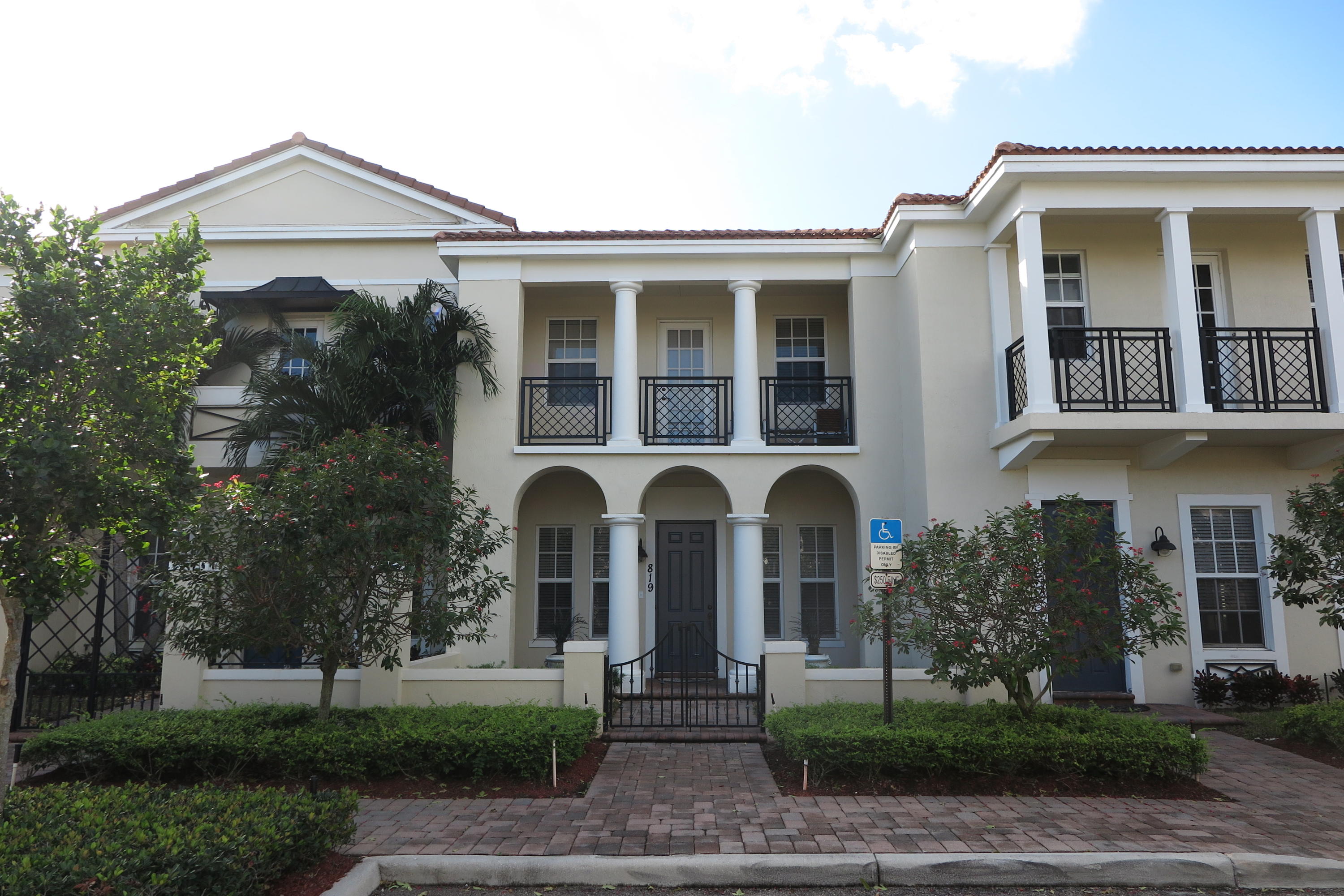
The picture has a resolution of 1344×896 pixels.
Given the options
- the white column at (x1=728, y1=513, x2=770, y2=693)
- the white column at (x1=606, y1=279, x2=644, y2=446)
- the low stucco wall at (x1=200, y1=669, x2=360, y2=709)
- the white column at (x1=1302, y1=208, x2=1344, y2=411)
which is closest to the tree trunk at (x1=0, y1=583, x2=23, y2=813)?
the low stucco wall at (x1=200, y1=669, x2=360, y2=709)

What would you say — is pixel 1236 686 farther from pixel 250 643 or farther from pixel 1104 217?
pixel 250 643

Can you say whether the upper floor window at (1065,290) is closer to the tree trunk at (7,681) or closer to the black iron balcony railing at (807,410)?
the black iron balcony railing at (807,410)

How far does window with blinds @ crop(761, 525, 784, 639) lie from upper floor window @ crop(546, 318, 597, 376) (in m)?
4.01

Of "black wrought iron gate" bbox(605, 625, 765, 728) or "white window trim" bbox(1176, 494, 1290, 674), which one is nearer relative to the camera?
"black wrought iron gate" bbox(605, 625, 765, 728)

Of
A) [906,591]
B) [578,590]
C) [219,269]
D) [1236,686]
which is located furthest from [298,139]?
[1236,686]

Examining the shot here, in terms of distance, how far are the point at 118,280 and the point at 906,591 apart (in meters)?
6.93

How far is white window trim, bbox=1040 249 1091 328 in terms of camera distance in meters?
12.1

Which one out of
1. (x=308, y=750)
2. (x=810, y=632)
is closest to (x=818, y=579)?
(x=810, y=632)

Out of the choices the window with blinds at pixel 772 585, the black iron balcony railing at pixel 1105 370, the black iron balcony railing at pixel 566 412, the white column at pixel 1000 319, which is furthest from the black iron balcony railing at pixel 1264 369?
the black iron balcony railing at pixel 566 412

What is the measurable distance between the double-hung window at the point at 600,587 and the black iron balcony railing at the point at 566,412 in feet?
5.27

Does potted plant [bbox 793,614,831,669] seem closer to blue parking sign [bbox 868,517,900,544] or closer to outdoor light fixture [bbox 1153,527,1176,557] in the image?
outdoor light fixture [bbox 1153,527,1176,557]

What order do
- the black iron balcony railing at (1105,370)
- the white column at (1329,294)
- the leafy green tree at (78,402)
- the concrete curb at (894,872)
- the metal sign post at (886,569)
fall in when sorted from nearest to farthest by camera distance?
the leafy green tree at (78,402)
the concrete curb at (894,872)
the metal sign post at (886,569)
the white column at (1329,294)
the black iron balcony railing at (1105,370)

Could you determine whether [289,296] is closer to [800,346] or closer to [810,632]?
[800,346]

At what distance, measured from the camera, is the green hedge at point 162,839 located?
4.18 m
